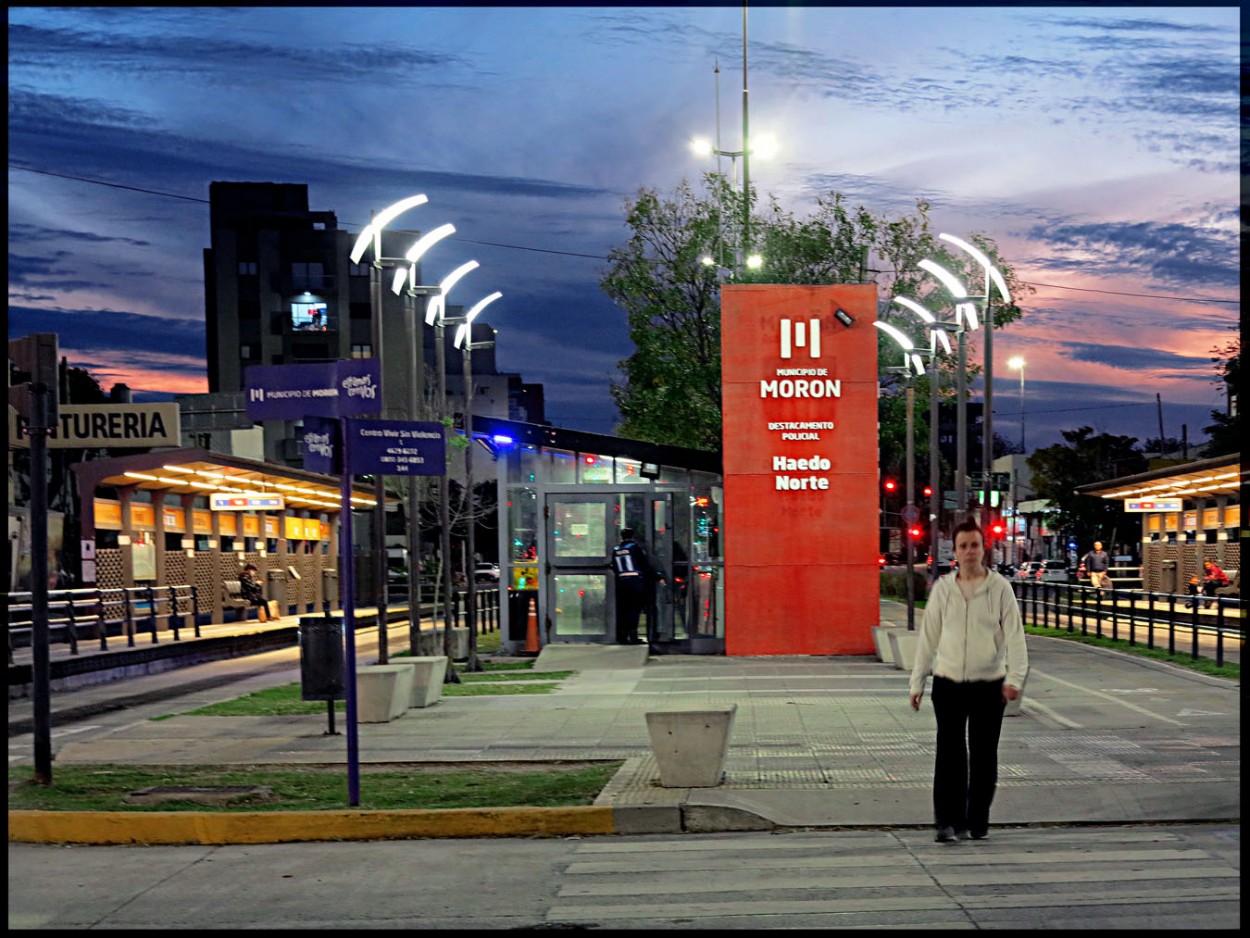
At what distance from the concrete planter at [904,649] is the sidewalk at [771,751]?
0.20m

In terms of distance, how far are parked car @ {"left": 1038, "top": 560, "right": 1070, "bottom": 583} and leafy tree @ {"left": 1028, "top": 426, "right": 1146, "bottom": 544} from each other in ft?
11.6

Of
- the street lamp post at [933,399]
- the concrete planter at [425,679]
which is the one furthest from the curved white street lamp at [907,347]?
the concrete planter at [425,679]

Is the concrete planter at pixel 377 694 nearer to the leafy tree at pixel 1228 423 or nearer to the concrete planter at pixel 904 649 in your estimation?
the concrete planter at pixel 904 649

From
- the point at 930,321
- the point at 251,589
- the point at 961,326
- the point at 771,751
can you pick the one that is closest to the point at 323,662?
the point at 771,751

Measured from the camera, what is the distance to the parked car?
84938 mm

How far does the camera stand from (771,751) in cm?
1448

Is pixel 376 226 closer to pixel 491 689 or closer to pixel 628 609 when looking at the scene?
pixel 491 689

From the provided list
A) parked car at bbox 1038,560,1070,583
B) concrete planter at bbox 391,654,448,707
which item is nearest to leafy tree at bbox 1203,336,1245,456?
parked car at bbox 1038,560,1070,583

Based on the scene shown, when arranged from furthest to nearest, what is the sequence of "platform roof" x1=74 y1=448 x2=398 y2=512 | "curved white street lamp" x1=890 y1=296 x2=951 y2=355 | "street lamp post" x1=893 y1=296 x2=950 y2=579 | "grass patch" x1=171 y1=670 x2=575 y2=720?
1. "platform roof" x1=74 y1=448 x2=398 y2=512
2. "street lamp post" x1=893 y1=296 x2=950 y2=579
3. "curved white street lamp" x1=890 y1=296 x2=951 y2=355
4. "grass patch" x1=171 y1=670 x2=575 y2=720

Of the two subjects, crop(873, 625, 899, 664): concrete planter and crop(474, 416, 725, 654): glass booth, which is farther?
crop(474, 416, 725, 654): glass booth

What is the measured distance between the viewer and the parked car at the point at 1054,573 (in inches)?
3344

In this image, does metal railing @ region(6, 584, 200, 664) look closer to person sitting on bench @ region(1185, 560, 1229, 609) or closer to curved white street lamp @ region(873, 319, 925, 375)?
curved white street lamp @ region(873, 319, 925, 375)

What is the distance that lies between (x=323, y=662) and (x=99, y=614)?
17669 millimetres

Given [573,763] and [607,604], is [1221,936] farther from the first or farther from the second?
[607,604]
